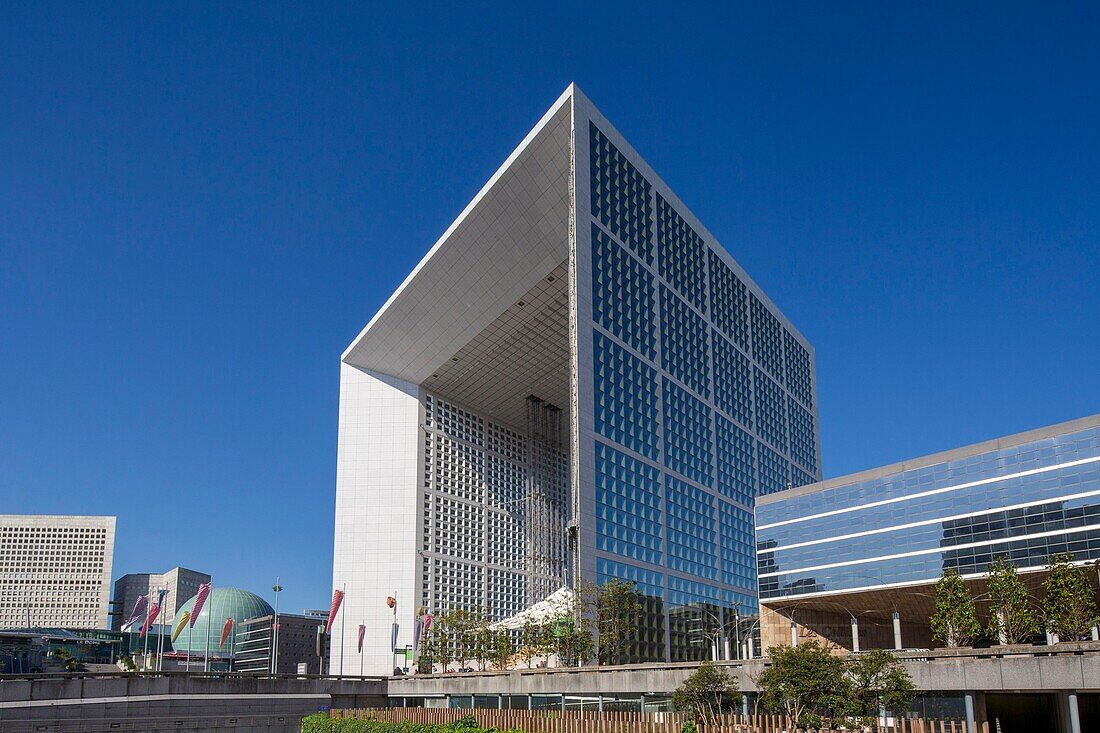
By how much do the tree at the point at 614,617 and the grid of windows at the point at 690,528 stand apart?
10011 millimetres

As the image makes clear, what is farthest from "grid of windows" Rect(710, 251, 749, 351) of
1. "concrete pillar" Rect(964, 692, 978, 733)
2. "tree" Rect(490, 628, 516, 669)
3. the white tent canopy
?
"concrete pillar" Rect(964, 692, 978, 733)

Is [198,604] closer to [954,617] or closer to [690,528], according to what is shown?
[690,528]

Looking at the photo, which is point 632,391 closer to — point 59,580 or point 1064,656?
point 1064,656

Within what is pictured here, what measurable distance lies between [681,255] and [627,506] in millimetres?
23349

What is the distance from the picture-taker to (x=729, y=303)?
90.3 metres

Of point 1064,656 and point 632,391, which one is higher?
point 632,391

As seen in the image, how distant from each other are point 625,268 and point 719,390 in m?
19.4

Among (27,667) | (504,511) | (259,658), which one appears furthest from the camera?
(259,658)

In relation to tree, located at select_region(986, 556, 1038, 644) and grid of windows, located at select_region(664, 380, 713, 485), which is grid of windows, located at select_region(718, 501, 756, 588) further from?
tree, located at select_region(986, 556, 1038, 644)

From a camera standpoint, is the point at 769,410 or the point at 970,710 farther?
the point at 769,410

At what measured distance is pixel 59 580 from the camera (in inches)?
7121

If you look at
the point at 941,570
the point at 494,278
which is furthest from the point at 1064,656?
the point at 494,278

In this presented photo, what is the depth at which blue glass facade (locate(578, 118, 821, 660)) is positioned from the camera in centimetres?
6700

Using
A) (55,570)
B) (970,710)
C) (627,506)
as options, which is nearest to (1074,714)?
(970,710)
